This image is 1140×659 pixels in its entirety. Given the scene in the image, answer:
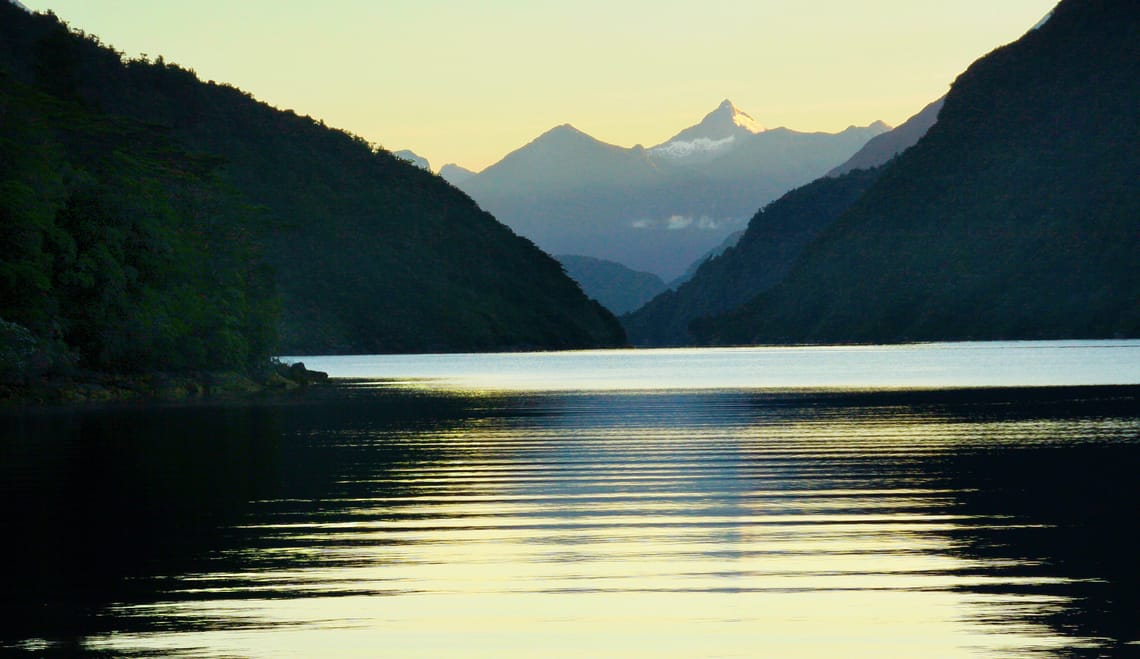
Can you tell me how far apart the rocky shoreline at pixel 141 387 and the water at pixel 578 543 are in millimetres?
25484

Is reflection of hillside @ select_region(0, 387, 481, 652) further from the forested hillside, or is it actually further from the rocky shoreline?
the forested hillside

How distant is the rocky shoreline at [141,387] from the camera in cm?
6756

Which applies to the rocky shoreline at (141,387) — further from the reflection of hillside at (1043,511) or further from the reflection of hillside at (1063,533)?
the reflection of hillside at (1063,533)

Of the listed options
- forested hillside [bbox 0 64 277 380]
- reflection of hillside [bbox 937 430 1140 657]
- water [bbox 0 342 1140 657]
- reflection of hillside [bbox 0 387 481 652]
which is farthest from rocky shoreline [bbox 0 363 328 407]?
reflection of hillside [bbox 937 430 1140 657]

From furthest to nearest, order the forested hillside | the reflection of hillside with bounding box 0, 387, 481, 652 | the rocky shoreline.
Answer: the forested hillside
the rocky shoreline
the reflection of hillside with bounding box 0, 387, 481, 652

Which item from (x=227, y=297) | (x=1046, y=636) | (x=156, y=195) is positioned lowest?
(x=1046, y=636)

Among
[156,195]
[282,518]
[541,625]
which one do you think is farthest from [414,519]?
[156,195]

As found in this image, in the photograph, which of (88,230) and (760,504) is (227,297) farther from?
(760,504)

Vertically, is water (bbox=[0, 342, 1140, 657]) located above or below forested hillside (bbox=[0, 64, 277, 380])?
below

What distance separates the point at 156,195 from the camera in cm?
9056

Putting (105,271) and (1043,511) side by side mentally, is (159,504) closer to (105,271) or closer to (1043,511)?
(1043,511)

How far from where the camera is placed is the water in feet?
43.4

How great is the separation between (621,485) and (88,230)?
193 feet

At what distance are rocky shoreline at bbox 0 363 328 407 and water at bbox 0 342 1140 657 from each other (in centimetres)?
2548
